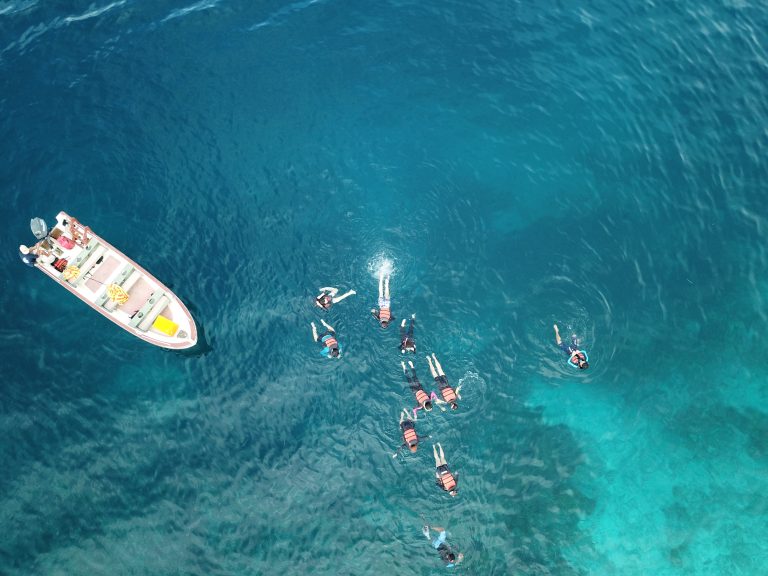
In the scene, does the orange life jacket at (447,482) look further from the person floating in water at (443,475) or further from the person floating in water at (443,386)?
the person floating in water at (443,386)

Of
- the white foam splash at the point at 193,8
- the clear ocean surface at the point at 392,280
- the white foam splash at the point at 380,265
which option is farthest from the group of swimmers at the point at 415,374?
the white foam splash at the point at 193,8

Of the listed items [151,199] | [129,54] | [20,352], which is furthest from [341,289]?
[129,54]

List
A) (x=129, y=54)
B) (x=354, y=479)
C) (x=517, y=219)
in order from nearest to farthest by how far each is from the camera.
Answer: (x=354, y=479) → (x=517, y=219) → (x=129, y=54)

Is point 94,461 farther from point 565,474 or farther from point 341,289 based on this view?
point 565,474

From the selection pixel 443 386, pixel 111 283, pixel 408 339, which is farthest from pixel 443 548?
pixel 111 283

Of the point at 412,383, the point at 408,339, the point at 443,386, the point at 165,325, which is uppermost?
the point at 165,325

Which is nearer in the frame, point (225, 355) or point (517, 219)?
→ point (225, 355)

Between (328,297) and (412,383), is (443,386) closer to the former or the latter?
(412,383)
